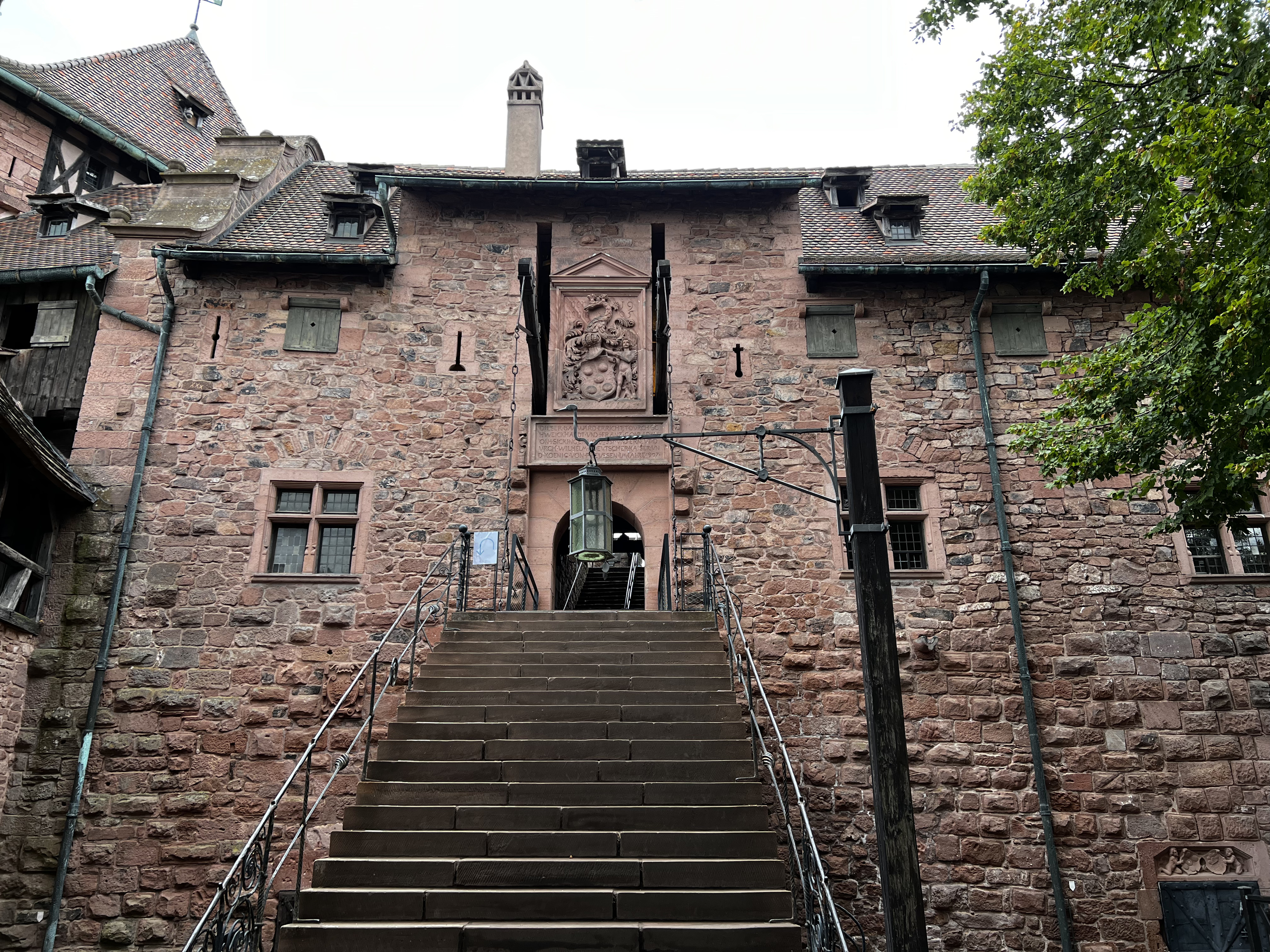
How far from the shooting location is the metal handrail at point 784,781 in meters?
6.00

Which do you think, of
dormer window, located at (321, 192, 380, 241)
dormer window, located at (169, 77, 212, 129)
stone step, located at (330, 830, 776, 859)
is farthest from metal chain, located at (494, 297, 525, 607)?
dormer window, located at (169, 77, 212, 129)

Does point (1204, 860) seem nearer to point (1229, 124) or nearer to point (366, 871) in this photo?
point (1229, 124)

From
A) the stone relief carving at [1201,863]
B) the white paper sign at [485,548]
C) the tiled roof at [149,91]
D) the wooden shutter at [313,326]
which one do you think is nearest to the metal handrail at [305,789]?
the white paper sign at [485,548]

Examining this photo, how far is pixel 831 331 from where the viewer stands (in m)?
12.8

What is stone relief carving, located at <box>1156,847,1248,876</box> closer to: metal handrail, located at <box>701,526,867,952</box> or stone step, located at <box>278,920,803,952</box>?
metal handrail, located at <box>701,526,867,952</box>

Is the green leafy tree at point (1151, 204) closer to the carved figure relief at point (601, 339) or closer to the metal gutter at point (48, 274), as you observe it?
the carved figure relief at point (601, 339)

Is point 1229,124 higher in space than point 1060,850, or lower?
higher

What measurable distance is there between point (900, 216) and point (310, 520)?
955 cm

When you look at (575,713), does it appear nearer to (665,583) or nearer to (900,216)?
(665,583)

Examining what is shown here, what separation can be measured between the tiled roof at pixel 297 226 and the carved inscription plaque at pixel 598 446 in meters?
3.43

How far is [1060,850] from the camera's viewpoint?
10.3 m

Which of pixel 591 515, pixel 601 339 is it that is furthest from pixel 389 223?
pixel 591 515

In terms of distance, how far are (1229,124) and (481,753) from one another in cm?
789

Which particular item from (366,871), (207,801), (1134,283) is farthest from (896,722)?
(1134,283)
